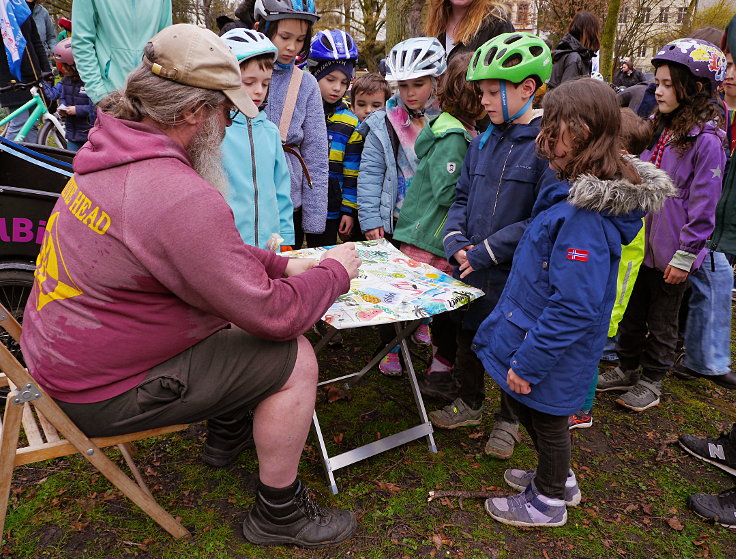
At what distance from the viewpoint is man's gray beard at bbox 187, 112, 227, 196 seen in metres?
1.98

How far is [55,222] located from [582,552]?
2561 mm

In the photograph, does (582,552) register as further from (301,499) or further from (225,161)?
(225,161)

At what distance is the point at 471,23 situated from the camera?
369cm

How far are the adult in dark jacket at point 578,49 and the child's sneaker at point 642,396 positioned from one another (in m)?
3.99

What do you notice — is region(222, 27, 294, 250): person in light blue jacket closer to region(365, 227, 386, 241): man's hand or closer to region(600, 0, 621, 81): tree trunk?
region(365, 227, 386, 241): man's hand

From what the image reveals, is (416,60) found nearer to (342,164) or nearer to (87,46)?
(342,164)

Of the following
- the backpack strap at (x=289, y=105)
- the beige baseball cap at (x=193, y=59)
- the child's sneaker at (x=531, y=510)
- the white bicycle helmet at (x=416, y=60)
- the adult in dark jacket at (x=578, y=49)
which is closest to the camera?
the beige baseball cap at (x=193, y=59)

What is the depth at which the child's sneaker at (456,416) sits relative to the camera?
127 inches

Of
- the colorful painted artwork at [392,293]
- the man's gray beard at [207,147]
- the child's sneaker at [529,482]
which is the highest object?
the man's gray beard at [207,147]

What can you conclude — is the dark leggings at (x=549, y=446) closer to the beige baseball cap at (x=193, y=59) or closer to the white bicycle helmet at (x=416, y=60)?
the beige baseball cap at (x=193, y=59)

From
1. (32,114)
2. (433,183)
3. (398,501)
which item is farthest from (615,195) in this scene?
(32,114)

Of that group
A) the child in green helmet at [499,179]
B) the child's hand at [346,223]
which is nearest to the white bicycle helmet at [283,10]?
the child in green helmet at [499,179]

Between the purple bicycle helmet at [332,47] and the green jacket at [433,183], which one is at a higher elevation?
the purple bicycle helmet at [332,47]

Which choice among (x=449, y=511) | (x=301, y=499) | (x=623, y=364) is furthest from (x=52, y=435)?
(x=623, y=364)
